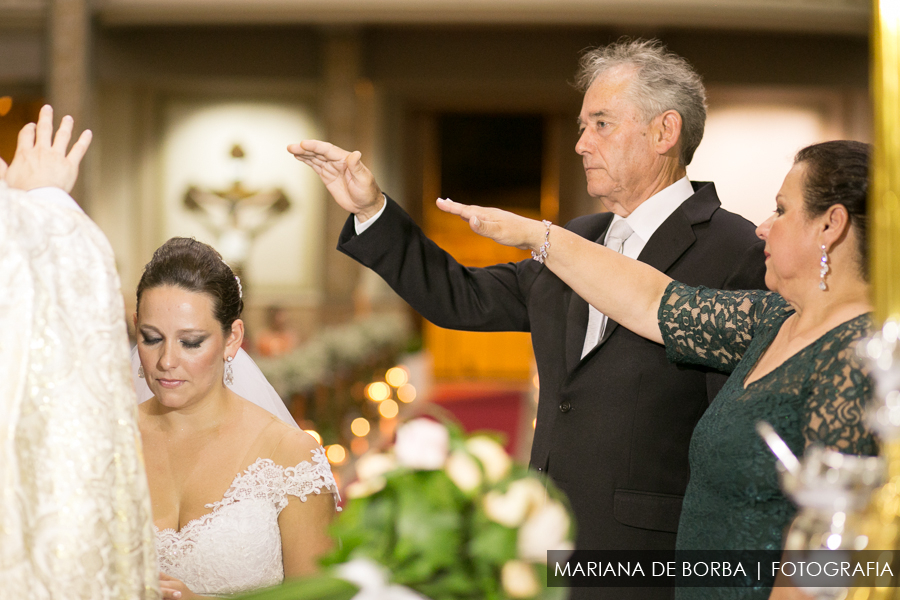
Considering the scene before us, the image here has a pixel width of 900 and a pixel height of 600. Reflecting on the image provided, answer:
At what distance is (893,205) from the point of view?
112 cm

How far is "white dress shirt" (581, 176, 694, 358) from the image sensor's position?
2.31 m

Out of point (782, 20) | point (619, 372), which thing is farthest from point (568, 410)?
point (782, 20)

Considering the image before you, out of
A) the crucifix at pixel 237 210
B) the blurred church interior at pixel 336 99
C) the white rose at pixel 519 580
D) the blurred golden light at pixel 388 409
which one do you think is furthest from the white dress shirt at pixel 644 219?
the crucifix at pixel 237 210

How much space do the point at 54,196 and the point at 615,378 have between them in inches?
54.9

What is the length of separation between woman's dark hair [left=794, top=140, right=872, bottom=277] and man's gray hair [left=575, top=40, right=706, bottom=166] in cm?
67

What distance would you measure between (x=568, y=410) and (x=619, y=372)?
0.17 meters

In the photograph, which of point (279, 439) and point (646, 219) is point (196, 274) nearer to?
point (279, 439)

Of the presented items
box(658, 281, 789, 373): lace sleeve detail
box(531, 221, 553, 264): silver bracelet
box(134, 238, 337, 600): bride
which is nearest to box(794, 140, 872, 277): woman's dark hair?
box(658, 281, 789, 373): lace sleeve detail

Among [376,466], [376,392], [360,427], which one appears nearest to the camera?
[376,466]

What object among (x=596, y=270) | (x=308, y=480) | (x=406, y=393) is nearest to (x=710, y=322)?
(x=596, y=270)

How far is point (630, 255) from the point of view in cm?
233

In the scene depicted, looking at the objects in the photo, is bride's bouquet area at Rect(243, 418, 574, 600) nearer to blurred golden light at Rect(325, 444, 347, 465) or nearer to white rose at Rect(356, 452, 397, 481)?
white rose at Rect(356, 452, 397, 481)

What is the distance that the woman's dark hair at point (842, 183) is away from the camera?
5.26 ft

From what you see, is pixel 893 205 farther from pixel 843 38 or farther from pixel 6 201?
pixel 843 38
